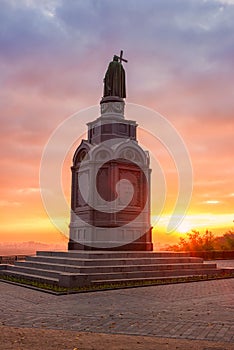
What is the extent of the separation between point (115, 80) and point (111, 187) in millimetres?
8419

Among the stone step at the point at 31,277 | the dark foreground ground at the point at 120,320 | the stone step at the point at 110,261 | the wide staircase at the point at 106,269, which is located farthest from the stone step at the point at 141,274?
the dark foreground ground at the point at 120,320

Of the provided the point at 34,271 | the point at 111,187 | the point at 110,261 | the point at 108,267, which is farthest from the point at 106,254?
the point at 111,187

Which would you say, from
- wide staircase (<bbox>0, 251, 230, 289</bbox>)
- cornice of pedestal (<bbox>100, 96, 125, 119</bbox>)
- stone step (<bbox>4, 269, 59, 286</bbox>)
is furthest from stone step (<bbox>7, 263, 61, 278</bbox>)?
cornice of pedestal (<bbox>100, 96, 125, 119</bbox>)

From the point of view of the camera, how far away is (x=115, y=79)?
91.4 ft

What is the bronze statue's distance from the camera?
91.0 ft

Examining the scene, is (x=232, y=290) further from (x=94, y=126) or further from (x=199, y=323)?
(x=94, y=126)

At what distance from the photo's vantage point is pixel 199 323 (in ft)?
30.4

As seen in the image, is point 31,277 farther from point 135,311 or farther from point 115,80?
point 115,80

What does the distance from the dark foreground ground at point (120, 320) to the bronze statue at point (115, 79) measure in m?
16.2

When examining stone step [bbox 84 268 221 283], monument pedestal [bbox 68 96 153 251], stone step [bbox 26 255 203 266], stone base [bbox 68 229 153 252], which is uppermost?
monument pedestal [bbox 68 96 153 251]

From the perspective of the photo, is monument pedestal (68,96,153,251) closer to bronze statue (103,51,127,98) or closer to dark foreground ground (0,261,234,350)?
bronze statue (103,51,127,98)

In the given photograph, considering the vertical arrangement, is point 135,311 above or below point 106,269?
below

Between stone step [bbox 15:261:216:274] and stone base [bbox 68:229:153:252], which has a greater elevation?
stone base [bbox 68:229:153:252]

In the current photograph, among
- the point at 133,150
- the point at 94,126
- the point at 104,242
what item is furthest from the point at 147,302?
the point at 94,126
